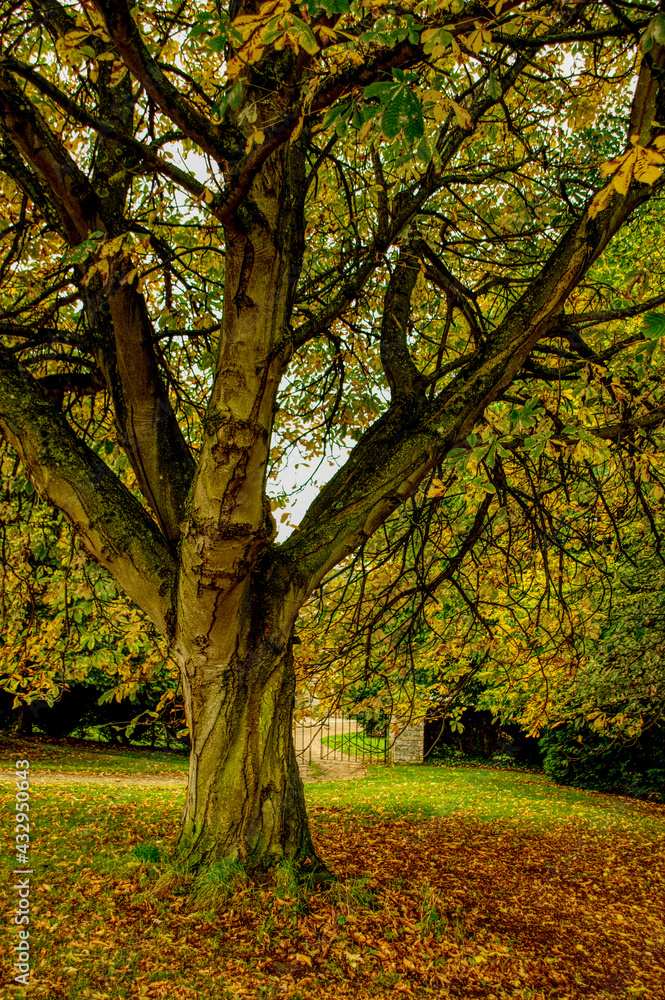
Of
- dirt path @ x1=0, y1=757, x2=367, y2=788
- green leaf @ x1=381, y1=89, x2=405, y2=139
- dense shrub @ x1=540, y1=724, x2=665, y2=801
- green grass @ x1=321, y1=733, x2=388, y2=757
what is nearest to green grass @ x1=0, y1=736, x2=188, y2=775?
dirt path @ x1=0, y1=757, x2=367, y2=788

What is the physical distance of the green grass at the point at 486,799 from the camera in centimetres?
749

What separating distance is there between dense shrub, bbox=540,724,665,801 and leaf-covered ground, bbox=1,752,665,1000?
5.70 meters

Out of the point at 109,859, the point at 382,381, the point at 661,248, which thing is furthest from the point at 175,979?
the point at 661,248

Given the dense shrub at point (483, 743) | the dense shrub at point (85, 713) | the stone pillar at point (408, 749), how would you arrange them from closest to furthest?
the stone pillar at point (408, 749) < the dense shrub at point (85, 713) < the dense shrub at point (483, 743)

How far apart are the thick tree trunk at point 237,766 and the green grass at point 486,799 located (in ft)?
11.1

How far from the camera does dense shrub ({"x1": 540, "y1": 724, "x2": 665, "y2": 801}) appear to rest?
36.4 feet

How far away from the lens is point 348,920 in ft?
11.2

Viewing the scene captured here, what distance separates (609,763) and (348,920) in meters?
10.1

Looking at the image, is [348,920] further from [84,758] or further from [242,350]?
[84,758]

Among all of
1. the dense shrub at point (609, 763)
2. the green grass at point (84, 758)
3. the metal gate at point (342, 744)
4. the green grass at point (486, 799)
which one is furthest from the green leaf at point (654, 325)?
the green grass at point (84, 758)

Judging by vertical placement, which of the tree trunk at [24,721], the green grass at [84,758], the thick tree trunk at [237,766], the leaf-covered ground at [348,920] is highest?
the thick tree trunk at [237,766]

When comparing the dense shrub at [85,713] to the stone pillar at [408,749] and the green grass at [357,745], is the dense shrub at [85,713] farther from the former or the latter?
the stone pillar at [408,749]

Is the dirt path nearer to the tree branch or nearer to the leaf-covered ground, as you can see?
the leaf-covered ground

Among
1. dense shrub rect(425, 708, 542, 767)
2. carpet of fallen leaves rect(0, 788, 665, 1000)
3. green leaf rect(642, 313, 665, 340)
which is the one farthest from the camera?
dense shrub rect(425, 708, 542, 767)
